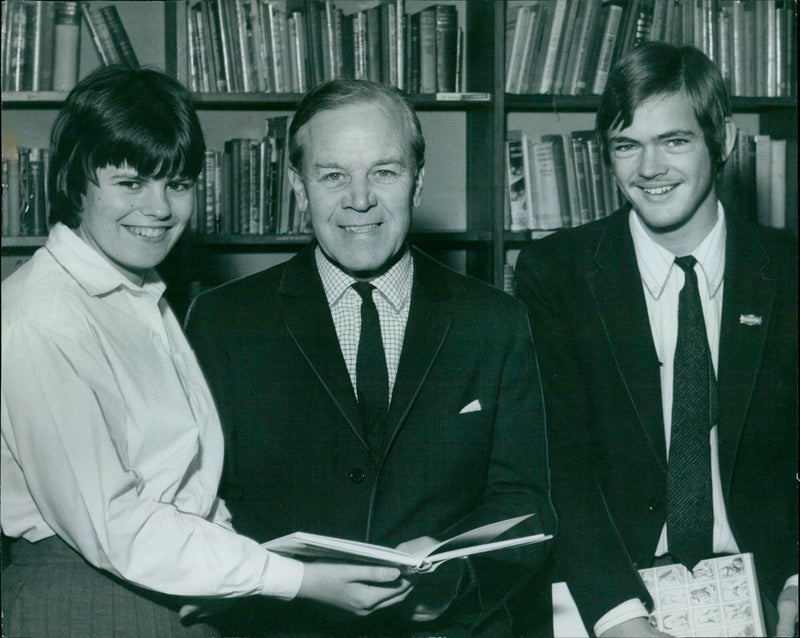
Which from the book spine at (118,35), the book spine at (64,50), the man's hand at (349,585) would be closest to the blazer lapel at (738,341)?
the man's hand at (349,585)

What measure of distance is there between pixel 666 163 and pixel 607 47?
1.19 metres

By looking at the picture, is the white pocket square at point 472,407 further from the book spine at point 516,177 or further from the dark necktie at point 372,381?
the book spine at point 516,177

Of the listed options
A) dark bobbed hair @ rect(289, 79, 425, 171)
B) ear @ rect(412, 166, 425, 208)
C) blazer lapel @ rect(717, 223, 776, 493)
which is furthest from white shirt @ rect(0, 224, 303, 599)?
blazer lapel @ rect(717, 223, 776, 493)

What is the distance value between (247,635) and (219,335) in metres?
0.60

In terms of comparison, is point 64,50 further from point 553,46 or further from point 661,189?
point 661,189

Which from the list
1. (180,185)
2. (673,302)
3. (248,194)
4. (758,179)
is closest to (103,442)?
(180,185)

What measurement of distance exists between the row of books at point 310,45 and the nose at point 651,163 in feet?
3.73

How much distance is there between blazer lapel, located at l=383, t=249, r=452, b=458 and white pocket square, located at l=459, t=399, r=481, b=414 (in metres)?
0.10

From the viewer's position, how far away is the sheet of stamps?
1.69 metres

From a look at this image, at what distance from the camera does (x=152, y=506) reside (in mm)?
1284

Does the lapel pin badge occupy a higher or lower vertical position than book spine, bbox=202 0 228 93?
lower

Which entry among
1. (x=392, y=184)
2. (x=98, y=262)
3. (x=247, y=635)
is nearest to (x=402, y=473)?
(x=247, y=635)

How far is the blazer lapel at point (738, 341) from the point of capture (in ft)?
5.64

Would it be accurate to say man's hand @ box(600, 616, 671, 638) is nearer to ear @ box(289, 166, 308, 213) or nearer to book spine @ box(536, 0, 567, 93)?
ear @ box(289, 166, 308, 213)
